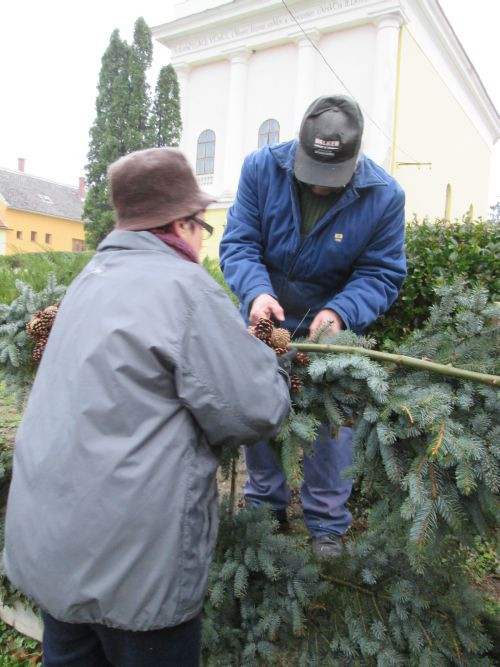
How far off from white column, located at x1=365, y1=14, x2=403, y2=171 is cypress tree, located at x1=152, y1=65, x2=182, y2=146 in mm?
8208

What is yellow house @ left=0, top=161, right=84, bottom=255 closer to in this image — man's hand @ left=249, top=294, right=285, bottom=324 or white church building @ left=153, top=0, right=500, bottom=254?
white church building @ left=153, top=0, right=500, bottom=254

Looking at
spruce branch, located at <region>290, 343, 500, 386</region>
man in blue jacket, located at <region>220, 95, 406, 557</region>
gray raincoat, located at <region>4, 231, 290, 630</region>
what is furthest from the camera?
man in blue jacket, located at <region>220, 95, 406, 557</region>

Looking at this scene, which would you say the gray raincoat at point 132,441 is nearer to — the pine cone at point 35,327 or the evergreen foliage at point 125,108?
the pine cone at point 35,327

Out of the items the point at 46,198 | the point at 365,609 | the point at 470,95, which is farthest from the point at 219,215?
the point at 46,198

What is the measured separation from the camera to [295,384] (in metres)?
1.80

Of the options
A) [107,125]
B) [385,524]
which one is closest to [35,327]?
[385,524]

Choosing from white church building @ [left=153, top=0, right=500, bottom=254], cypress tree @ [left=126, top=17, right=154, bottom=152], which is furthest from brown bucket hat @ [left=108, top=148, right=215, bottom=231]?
cypress tree @ [left=126, top=17, right=154, bottom=152]

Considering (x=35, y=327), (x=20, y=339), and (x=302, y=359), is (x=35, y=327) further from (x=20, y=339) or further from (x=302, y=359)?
(x=302, y=359)

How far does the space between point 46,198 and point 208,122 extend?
2676 cm

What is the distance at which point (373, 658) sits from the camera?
1.92 m

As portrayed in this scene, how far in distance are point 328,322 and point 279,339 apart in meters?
0.27

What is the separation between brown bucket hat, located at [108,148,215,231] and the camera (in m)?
1.51

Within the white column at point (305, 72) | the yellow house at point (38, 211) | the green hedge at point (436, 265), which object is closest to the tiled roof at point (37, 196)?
the yellow house at point (38, 211)

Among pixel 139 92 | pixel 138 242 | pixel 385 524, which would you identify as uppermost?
pixel 139 92
